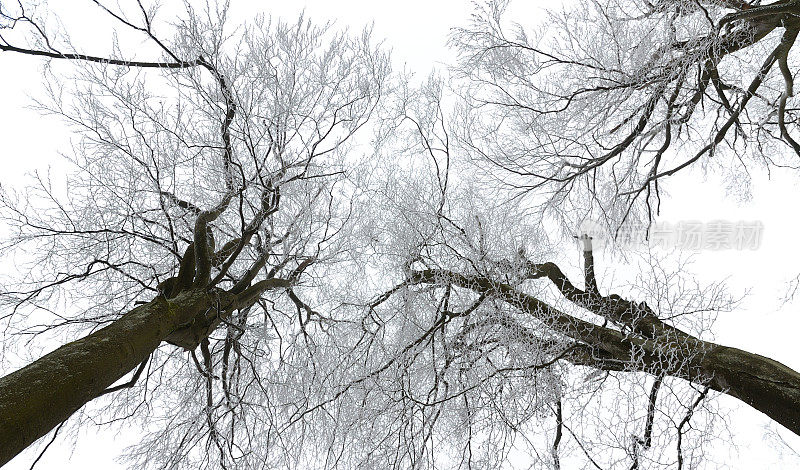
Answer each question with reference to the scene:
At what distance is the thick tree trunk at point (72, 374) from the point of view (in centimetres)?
189

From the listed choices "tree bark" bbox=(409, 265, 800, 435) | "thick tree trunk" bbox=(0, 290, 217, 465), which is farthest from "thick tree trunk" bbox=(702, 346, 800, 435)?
"thick tree trunk" bbox=(0, 290, 217, 465)

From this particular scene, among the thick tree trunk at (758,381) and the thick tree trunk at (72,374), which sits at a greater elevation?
the thick tree trunk at (758,381)

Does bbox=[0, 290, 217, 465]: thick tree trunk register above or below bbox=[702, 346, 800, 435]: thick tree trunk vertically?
below

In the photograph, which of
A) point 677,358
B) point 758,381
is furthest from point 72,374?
point 758,381

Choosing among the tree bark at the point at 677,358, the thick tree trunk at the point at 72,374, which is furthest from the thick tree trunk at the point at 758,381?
the thick tree trunk at the point at 72,374

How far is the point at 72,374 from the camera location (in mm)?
2195

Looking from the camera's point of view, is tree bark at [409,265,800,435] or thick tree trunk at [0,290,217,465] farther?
tree bark at [409,265,800,435]

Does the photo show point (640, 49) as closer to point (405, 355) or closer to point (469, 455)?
point (405, 355)

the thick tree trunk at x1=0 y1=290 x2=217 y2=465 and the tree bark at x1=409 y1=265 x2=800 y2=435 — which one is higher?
the tree bark at x1=409 y1=265 x2=800 y2=435

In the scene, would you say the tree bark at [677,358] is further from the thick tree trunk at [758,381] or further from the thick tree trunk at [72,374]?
the thick tree trunk at [72,374]

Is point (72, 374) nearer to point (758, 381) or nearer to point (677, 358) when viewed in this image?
point (677, 358)

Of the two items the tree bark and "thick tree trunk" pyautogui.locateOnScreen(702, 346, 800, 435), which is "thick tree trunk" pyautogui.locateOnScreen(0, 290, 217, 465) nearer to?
the tree bark

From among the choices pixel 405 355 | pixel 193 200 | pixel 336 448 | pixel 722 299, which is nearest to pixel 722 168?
pixel 722 299

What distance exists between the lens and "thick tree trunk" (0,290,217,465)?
1893 millimetres
